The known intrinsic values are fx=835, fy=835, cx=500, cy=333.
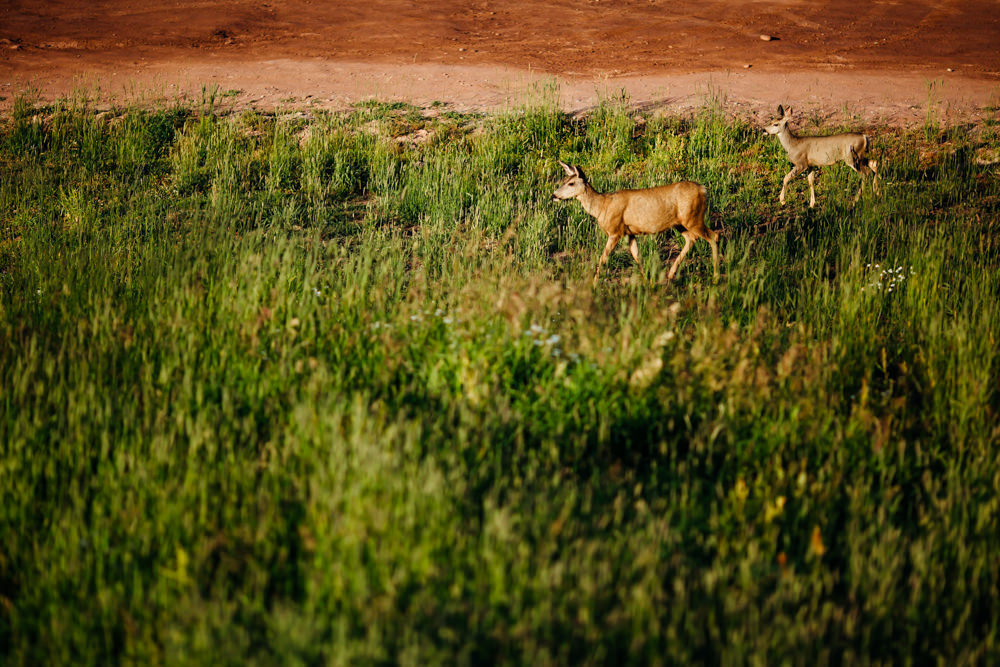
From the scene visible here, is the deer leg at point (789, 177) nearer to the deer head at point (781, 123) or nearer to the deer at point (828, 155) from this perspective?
the deer at point (828, 155)

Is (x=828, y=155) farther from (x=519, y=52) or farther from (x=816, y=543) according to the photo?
(x=519, y=52)

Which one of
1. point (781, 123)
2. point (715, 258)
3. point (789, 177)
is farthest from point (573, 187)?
point (781, 123)

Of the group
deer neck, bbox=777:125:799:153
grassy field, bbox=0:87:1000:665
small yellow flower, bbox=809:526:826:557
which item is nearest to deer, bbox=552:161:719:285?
grassy field, bbox=0:87:1000:665

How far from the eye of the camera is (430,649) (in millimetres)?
2752

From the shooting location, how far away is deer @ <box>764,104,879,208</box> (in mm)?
9445

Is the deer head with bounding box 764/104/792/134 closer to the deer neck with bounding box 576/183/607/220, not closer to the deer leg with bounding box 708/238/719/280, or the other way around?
the deer leg with bounding box 708/238/719/280

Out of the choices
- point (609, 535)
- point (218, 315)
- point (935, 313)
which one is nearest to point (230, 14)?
point (218, 315)

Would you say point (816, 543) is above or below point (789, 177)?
below

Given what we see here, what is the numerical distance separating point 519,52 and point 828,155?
372 inches

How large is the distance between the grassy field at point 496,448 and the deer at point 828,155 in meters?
0.69

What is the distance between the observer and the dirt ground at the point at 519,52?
13.0 metres

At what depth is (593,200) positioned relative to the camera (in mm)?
7980

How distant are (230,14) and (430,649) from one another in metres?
21.7

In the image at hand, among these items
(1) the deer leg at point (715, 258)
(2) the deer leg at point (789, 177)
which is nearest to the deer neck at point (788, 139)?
(2) the deer leg at point (789, 177)
